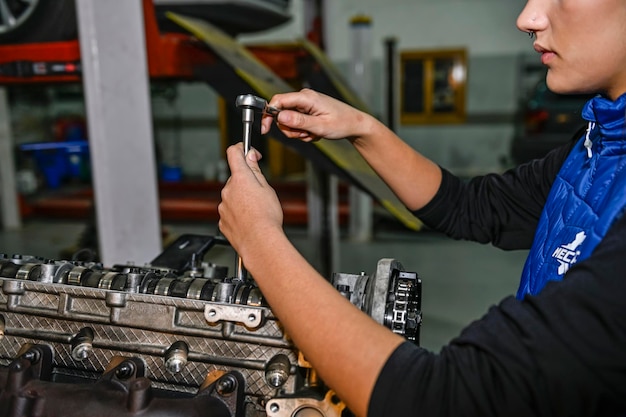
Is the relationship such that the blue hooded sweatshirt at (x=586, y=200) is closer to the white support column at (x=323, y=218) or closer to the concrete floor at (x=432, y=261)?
the concrete floor at (x=432, y=261)

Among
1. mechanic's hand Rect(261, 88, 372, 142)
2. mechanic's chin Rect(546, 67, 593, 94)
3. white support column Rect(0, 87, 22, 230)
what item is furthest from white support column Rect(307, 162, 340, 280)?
white support column Rect(0, 87, 22, 230)

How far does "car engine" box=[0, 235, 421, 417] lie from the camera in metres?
0.86

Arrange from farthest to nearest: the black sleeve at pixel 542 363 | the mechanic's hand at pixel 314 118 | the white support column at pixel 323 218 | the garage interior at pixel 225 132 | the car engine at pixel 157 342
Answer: the white support column at pixel 323 218 < the garage interior at pixel 225 132 < the mechanic's hand at pixel 314 118 < the car engine at pixel 157 342 < the black sleeve at pixel 542 363

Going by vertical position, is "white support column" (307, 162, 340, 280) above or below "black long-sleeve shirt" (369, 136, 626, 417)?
below

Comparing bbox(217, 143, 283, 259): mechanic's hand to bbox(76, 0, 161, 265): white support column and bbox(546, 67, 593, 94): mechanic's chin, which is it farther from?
bbox(76, 0, 161, 265): white support column

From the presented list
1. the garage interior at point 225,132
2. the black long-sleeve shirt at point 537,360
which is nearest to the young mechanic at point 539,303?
the black long-sleeve shirt at point 537,360

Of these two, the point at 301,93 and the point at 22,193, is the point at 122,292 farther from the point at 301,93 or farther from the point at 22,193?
the point at 22,193

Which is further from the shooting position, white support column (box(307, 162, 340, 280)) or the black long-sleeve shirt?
white support column (box(307, 162, 340, 280))

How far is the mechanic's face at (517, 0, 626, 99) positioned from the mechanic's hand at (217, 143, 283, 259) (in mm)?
473

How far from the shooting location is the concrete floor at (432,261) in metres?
3.00

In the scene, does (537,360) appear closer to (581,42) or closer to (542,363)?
(542,363)

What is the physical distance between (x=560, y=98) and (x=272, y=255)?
567cm

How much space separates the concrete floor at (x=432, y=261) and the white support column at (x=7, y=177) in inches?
6.1

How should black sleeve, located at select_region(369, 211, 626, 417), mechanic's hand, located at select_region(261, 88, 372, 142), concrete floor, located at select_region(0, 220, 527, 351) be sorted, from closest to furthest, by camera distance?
black sleeve, located at select_region(369, 211, 626, 417) → mechanic's hand, located at select_region(261, 88, 372, 142) → concrete floor, located at select_region(0, 220, 527, 351)
